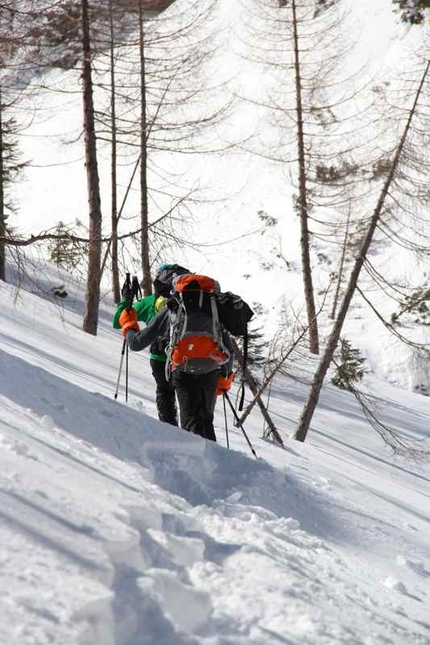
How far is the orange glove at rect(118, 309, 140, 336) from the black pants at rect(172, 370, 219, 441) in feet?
2.78

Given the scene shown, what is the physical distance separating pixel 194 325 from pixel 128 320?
3.52 ft

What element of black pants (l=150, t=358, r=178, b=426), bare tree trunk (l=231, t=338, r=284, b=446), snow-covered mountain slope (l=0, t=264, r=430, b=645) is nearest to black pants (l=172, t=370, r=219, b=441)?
snow-covered mountain slope (l=0, t=264, r=430, b=645)

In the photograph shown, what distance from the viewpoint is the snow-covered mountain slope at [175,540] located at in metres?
2.21

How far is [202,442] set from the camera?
488cm

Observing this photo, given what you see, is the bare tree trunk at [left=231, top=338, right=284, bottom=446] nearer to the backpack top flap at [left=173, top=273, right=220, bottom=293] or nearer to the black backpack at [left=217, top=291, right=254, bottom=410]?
the black backpack at [left=217, top=291, right=254, bottom=410]

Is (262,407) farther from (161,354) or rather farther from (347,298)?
(161,354)

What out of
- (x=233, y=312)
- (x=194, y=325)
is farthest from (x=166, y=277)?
(x=233, y=312)

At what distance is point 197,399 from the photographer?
533cm

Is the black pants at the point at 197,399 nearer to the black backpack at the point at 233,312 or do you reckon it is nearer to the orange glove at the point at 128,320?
the black backpack at the point at 233,312

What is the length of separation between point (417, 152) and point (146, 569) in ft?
34.4

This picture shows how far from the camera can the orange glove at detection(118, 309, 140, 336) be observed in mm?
5852

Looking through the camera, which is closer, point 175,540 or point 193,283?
point 175,540

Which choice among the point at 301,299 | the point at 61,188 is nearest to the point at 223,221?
the point at 301,299

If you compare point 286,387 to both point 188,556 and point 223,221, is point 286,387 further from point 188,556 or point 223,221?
point 223,221
